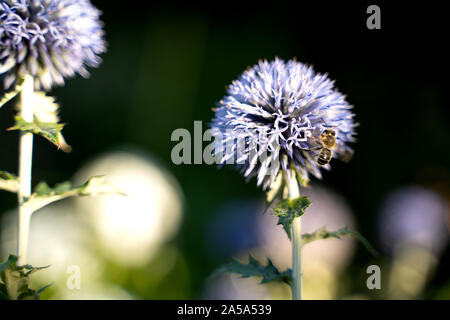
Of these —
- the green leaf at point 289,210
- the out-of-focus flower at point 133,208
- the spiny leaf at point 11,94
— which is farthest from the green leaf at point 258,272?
the out-of-focus flower at point 133,208

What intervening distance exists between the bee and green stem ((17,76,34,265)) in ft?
2.99

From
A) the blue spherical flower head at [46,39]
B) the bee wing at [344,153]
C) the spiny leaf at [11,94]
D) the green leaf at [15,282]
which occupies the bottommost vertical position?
the green leaf at [15,282]

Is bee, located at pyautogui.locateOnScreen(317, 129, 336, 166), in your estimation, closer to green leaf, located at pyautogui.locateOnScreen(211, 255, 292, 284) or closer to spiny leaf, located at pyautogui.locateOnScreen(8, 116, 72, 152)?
green leaf, located at pyautogui.locateOnScreen(211, 255, 292, 284)

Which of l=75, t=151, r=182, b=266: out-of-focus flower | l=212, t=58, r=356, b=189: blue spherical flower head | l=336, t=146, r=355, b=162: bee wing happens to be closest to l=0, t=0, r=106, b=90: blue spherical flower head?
l=212, t=58, r=356, b=189: blue spherical flower head

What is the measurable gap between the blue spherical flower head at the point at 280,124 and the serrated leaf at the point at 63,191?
38 cm

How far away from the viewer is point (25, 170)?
1.45 metres

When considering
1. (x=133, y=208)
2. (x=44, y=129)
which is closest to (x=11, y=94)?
(x=44, y=129)

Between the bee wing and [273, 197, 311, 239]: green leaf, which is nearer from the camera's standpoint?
[273, 197, 311, 239]: green leaf

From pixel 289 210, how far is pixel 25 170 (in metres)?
0.84

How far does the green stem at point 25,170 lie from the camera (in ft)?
4.57

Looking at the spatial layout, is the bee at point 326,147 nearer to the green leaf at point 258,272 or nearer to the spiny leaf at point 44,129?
the green leaf at point 258,272

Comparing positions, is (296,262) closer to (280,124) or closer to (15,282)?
(280,124)

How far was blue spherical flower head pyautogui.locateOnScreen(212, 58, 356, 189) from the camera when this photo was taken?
4.73ft
